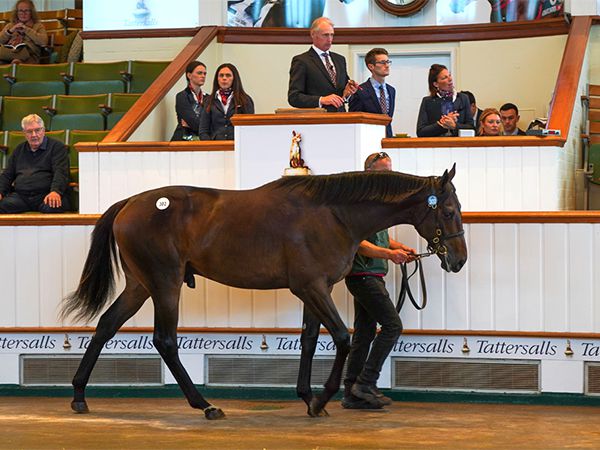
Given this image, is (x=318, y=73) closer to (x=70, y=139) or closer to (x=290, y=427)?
(x=70, y=139)

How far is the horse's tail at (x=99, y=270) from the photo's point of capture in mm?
7875

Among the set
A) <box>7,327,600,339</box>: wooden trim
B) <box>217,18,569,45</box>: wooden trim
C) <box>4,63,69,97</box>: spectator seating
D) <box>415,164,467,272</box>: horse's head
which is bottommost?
<box>7,327,600,339</box>: wooden trim

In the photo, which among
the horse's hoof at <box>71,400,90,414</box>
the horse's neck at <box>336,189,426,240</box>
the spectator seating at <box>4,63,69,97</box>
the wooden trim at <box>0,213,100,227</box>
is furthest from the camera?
the spectator seating at <box>4,63,69,97</box>

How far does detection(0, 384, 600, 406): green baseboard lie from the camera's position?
8.02 m

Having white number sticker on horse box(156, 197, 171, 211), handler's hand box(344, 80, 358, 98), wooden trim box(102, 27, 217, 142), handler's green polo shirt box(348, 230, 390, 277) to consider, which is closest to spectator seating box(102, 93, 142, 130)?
wooden trim box(102, 27, 217, 142)

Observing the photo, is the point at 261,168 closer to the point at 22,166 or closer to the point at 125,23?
the point at 22,166

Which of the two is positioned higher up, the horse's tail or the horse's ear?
the horse's ear

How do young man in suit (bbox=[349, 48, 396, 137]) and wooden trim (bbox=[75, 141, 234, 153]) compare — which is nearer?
wooden trim (bbox=[75, 141, 234, 153])

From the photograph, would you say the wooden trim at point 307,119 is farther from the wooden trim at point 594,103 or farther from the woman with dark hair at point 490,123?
the wooden trim at point 594,103

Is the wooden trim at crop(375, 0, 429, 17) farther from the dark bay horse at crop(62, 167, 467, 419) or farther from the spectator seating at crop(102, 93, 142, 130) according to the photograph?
the dark bay horse at crop(62, 167, 467, 419)

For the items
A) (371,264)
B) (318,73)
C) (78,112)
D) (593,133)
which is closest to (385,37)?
(593,133)

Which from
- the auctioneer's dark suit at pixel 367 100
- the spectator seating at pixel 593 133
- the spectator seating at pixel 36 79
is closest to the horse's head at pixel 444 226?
the auctioneer's dark suit at pixel 367 100

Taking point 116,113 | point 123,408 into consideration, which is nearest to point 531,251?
point 123,408

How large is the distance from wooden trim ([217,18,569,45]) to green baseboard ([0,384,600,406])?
557 cm
